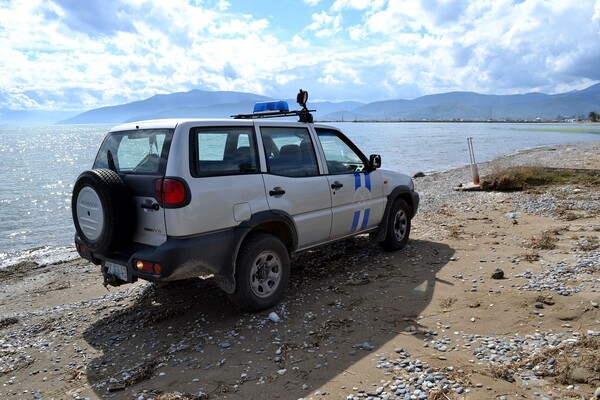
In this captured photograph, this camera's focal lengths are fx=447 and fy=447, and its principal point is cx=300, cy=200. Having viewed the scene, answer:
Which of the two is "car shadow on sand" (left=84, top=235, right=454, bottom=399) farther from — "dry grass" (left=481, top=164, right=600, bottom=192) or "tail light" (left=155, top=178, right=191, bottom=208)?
"dry grass" (left=481, top=164, right=600, bottom=192)

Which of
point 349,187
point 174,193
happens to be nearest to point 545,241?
point 349,187

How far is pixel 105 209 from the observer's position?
4.40 m

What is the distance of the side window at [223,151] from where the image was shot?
14.7 ft

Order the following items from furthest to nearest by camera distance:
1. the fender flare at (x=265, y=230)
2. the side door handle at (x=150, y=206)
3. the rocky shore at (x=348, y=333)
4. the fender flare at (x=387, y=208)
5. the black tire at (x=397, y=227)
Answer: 1. the black tire at (x=397, y=227)
2. the fender flare at (x=387, y=208)
3. the fender flare at (x=265, y=230)
4. the side door handle at (x=150, y=206)
5. the rocky shore at (x=348, y=333)

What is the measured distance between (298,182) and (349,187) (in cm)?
106

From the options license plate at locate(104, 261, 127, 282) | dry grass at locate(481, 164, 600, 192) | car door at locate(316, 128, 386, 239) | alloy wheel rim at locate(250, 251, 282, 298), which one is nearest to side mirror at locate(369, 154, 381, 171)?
car door at locate(316, 128, 386, 239)

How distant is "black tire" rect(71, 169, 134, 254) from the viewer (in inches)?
173

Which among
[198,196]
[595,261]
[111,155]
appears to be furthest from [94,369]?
[595,261]

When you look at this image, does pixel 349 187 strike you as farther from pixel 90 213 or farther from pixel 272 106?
pixel 90 213

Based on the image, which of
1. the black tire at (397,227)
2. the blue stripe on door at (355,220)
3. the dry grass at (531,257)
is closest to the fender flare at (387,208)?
the black tire at (397,227)

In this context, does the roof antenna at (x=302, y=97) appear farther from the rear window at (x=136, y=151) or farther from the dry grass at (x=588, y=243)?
the dry grass at (x=588, y=243)

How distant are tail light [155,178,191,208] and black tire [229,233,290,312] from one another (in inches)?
36.2

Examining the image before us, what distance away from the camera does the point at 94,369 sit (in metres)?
4.18

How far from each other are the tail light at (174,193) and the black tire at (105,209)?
1.61 ft
